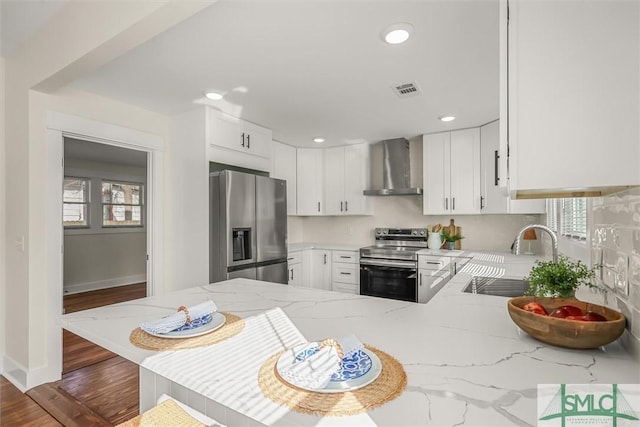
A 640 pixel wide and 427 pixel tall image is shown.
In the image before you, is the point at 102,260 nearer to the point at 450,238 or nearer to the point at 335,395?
the point at 450,238

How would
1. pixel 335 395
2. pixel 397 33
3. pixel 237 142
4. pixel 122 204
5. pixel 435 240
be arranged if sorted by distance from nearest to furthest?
pixel 335 395
pixel 397 33
pixel 237 142
pixel 435 240
pixel 122 204

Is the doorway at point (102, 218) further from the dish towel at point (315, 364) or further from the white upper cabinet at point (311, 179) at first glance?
the dish towel at point (315, 364)

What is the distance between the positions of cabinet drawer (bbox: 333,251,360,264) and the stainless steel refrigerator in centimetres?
87

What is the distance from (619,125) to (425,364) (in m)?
0.74

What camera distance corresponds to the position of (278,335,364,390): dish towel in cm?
71

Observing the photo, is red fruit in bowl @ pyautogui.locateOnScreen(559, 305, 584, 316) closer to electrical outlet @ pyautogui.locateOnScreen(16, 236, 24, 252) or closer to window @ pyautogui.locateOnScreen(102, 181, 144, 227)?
electrical outlet @ pyautogui.locateOnScreen(16, 236, 24, 252)

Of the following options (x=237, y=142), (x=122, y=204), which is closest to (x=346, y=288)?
(x=237, y=142)

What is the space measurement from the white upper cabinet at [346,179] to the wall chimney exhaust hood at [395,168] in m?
0.27

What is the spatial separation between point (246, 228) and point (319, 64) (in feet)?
5.33

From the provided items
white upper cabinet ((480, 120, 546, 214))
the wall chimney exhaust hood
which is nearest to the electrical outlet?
the wall chimney exhaust hood

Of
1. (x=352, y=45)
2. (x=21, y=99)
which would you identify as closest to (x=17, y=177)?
(x=21, y=99)

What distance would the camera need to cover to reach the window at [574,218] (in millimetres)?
1973

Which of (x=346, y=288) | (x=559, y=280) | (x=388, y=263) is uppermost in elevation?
(x=559, y=280)

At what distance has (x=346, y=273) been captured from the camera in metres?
4.12
